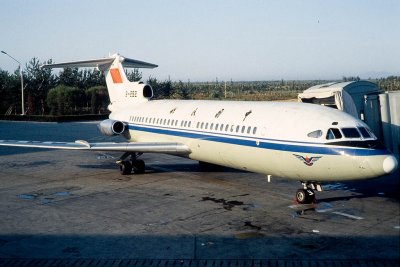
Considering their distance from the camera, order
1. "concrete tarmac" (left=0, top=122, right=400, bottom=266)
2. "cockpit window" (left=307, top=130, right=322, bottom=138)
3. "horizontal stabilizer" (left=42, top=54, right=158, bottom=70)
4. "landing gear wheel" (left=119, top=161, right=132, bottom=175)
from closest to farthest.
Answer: "concrete tarmac" (left=0, top=122, right=400, bottom=266)
"cockpit window" (left=307, top=130, right=322, bottom=138)
"landing gear wheel" (left=119, top=161, right=132, bottom=175)
"horizontal stabilizer" (left=42, top=54, right=158, bottom=70)

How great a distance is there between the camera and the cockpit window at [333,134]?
1166 cm

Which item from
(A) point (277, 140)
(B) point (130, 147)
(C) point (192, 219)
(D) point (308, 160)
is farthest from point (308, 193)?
(B) point (130, 147)

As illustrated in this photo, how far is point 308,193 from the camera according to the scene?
12.7 meters

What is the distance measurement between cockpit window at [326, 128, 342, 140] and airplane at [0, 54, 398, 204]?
0.07 ft

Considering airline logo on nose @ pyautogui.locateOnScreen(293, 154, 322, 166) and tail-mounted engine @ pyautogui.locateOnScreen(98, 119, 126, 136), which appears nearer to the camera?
airline logo on nose @ pyautogui.locateOnScreen(293, 154, 322, 166)

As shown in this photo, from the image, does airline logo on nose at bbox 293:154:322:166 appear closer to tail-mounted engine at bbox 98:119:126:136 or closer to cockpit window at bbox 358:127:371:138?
cockpit window at bbox 358:127:371:138

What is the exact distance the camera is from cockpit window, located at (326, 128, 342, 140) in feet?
38.3

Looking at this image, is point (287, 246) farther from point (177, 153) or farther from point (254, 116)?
point (177, 153)

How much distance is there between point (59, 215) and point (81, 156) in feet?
41.6

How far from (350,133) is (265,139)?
2.53 meters

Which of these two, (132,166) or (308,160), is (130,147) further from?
(308,160)

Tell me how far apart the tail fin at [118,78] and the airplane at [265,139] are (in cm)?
182

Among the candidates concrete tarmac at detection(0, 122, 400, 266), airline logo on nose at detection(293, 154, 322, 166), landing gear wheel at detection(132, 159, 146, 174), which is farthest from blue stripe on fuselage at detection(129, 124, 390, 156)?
landing gear wheel at detection(132, 159, 146, 174)

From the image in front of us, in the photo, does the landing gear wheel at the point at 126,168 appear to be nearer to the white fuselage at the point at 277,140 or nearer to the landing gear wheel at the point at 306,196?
the white fuselage at the point at 277,140
